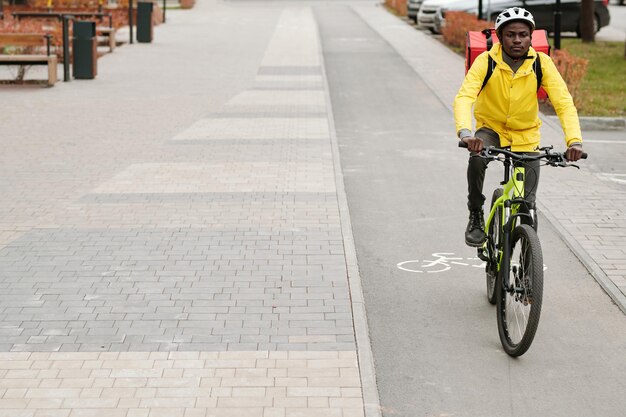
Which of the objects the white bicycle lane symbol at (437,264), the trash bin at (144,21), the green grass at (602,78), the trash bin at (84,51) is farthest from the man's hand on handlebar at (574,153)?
the trash bin at (144,21)

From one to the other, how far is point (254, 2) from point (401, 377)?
52940 millimetres

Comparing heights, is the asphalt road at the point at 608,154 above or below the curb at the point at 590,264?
above

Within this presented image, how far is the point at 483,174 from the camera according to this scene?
261 inches

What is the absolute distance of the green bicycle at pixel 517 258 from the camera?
5625mm

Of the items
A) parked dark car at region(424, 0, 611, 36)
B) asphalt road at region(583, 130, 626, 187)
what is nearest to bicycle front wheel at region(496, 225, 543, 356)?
asphalt road at region(583, 130, 626, 187)

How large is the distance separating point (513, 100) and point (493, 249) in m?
0.98

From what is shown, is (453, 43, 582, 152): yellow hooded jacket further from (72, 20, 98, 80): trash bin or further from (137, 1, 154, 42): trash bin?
(137, 1, 154, 42): trash bin

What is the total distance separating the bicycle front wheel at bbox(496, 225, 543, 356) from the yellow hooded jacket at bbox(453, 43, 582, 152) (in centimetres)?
68

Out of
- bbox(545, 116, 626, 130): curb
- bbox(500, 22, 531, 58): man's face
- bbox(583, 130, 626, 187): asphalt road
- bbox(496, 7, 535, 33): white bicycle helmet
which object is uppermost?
bbox(496, 7, 535, 33): white bicycle helmet

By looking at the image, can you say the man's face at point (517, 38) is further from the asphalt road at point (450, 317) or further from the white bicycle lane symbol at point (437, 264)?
the white bicycle lane symbol at point (437, 264)

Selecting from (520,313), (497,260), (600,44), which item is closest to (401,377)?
(520,313)

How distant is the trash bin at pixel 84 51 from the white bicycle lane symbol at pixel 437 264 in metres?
13.4

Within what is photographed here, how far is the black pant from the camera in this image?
20.7 ft

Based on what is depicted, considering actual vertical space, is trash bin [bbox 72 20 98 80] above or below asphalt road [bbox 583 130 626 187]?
above
